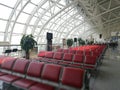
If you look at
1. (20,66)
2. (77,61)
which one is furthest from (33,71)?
(77,61)

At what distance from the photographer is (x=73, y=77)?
98.2 inches

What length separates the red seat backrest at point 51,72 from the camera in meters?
2.69

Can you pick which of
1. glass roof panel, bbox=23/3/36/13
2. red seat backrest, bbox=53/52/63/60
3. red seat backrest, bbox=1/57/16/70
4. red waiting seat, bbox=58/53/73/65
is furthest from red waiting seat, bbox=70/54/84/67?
glass roof panel, bbox=23/3/36/13

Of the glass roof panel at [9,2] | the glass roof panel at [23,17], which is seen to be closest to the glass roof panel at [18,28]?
the glass roof panel at [23,17]

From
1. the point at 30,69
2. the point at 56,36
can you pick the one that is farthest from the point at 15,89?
the point at 56,36

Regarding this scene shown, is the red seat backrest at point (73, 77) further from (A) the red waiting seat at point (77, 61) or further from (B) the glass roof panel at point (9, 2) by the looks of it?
(B) the glass roof panel at point (9, 2)

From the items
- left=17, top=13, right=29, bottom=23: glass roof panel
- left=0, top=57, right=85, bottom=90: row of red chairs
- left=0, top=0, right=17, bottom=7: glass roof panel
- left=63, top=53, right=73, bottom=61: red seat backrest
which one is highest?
left=0, top=0, right=17, bottom=7: glass roof panel

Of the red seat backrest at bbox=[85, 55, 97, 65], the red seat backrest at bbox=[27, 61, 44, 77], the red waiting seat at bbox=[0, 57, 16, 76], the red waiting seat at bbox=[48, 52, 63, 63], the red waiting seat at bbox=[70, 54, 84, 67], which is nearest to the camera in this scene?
the red seat backrest at bbox=[27, 61, 44, 77]

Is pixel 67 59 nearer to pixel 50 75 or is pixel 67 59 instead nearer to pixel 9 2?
pixel 50 75

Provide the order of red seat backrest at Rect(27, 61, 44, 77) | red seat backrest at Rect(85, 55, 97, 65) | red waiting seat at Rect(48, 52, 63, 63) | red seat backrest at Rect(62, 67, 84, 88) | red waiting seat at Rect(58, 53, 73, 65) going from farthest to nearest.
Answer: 1. red waiting seat at Rect(48, 52, 63, 63)
2. red waiting seat at Rect(58, 53, 73, 65)
3. red seat backrest at Rect(85, 55, 97, 65)
4. red seat backrest at Rect(27, 61, 44, 77)
5. red seat backrest at Rect(62, 67, 84, 88)

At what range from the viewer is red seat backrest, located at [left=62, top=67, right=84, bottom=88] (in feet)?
7.96

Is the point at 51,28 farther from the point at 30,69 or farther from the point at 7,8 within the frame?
the point at 30,69

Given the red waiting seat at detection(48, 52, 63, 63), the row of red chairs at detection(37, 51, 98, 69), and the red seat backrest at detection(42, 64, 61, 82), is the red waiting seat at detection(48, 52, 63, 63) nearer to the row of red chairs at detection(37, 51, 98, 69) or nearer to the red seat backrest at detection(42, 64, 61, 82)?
the row of red chairs at detection(37, 51, 98, 69)

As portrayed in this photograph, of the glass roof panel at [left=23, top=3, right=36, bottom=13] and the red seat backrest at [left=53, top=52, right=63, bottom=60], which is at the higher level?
the glass roof panel at [left=23, top=3, right=36, bottom=13]
